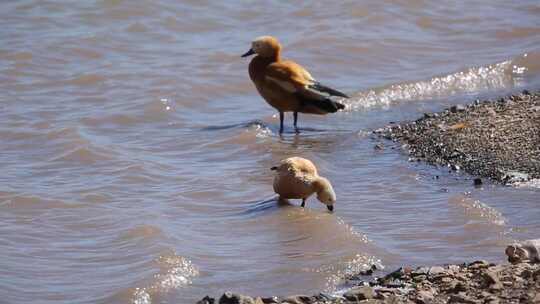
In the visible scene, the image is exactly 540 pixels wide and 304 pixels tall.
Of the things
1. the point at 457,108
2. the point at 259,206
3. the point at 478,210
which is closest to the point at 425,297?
the point at 478,210

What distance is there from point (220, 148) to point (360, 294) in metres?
4.64

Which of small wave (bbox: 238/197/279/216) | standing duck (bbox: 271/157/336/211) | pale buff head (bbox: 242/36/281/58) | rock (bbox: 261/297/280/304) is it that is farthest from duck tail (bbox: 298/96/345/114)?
rock (bbox: 261/297/280/304)

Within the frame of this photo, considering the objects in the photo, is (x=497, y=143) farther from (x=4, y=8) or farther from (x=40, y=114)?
(x=4, y=8)

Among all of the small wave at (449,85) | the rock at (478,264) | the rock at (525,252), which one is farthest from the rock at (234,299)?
the small wave at (449,85)

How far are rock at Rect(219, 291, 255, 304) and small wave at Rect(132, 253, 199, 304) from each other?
612 mm

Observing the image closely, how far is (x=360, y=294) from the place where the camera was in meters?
6.23

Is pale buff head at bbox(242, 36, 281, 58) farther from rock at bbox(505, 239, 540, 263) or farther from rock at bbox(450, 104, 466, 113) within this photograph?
rock at bbox(505, 239, 540, 263)

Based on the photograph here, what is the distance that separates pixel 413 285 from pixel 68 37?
8.94m

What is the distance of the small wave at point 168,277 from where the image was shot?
22.1 ft

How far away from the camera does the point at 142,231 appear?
7953 mm

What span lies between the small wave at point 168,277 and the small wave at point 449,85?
212 inches

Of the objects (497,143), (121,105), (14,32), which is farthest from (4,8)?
(497,143)

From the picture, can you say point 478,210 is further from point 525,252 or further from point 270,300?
point 270,300

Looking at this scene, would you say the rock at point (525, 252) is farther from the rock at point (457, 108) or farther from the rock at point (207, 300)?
the rock at point (457, 108)
